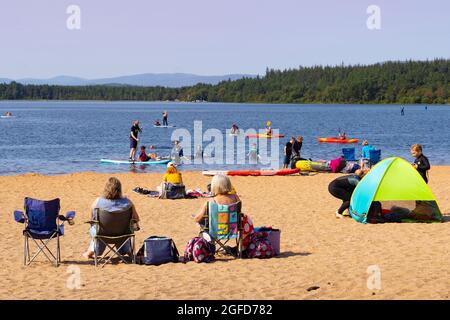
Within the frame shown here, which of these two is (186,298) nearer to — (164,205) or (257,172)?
(164,205)

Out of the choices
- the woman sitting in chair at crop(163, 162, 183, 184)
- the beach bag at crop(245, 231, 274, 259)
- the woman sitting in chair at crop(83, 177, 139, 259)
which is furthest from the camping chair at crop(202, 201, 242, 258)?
the woman sitting in chair at crop(163, 162, 183, 184)

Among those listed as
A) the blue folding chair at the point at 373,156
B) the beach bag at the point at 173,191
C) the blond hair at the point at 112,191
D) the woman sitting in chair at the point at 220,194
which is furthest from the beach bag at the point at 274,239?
the blue folding chair at the point at 373,156

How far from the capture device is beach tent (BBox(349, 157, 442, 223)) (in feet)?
43.6

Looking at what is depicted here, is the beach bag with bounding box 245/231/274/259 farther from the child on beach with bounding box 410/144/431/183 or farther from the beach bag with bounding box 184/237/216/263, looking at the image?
the child on beach with bounding box 410/144/431/183

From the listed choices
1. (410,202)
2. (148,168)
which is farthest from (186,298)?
(148,168)

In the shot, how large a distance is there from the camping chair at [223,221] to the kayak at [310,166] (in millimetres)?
15471

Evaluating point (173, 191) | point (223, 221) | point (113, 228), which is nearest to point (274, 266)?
point (223, 221)

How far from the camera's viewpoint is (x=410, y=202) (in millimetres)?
13430

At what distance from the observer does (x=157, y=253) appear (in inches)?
383

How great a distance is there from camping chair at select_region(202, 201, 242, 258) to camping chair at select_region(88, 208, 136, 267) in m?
1.11

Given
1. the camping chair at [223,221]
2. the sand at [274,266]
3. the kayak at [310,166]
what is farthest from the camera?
the kayak at [310,166]

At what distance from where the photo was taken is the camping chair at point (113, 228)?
9.55 m

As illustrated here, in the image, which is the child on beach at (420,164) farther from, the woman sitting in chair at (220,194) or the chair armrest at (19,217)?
the chair armrest at (19,217)
